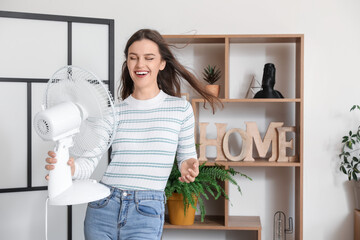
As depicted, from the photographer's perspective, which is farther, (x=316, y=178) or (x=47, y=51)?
(x=316, y=178)

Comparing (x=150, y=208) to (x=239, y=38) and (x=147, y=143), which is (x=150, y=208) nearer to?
(x=147, y=143)

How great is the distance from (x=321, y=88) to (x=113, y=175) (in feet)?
6.39

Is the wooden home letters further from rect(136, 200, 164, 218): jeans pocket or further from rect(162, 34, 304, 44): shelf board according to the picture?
rect(136, 200, 164, 218): jeans pocket

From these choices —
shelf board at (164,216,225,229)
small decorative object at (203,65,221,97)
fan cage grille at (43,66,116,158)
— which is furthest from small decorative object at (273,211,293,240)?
fan cage grille at (43,66,116,158)

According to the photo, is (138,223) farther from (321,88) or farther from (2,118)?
(321,88)

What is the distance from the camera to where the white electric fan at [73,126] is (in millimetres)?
1417

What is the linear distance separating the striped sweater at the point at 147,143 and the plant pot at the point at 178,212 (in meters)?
1.06

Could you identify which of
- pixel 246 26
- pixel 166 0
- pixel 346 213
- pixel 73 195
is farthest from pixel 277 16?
pixel 73 195

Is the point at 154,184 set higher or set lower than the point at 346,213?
higher

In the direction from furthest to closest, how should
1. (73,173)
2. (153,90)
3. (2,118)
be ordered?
(2,118)
(153,90)
(73,173)

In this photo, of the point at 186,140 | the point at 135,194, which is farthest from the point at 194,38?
the point at 135,194

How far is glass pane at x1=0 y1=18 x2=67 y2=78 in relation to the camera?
2533 millimetres

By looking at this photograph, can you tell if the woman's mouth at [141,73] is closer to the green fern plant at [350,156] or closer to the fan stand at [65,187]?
the fan stand at [65,187]

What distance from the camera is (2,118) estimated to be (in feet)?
8.32
